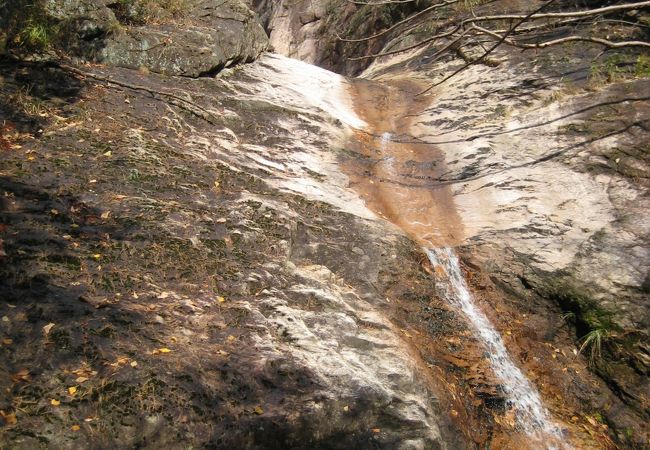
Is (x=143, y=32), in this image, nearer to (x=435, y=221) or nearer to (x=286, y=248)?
(x=286, y=248)

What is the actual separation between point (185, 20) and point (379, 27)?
35.9 feet

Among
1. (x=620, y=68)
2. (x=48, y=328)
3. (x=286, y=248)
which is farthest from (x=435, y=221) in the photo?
(x=48, y=328)

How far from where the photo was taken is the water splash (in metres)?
5.37

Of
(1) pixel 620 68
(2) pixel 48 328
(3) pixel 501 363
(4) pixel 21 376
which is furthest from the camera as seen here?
(1) pixel 620 68

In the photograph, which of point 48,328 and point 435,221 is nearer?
point 48,328

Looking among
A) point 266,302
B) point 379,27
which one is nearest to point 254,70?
point 266,302

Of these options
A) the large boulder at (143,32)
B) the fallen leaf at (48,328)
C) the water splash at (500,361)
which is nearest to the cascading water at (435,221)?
the water splash at (500,361)

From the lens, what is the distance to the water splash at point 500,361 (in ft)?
17.6

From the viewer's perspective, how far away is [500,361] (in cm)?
586

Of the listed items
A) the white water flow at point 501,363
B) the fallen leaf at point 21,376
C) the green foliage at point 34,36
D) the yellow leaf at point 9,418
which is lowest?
the white water flow at point 501,363

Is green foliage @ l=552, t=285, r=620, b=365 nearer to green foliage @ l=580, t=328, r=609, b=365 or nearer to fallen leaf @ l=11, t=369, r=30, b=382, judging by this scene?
green foliage @ l=580, t=328, r=609, b=365

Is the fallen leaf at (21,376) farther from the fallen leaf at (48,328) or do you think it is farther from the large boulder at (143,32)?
the large boulder at (143,32)

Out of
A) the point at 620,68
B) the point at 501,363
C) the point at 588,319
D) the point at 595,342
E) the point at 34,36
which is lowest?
the point at 501,363

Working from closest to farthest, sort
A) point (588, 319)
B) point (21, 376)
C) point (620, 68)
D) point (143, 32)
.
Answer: point (21, 376) → point (588, 319) → point (143, 32) → point (620, 68)
